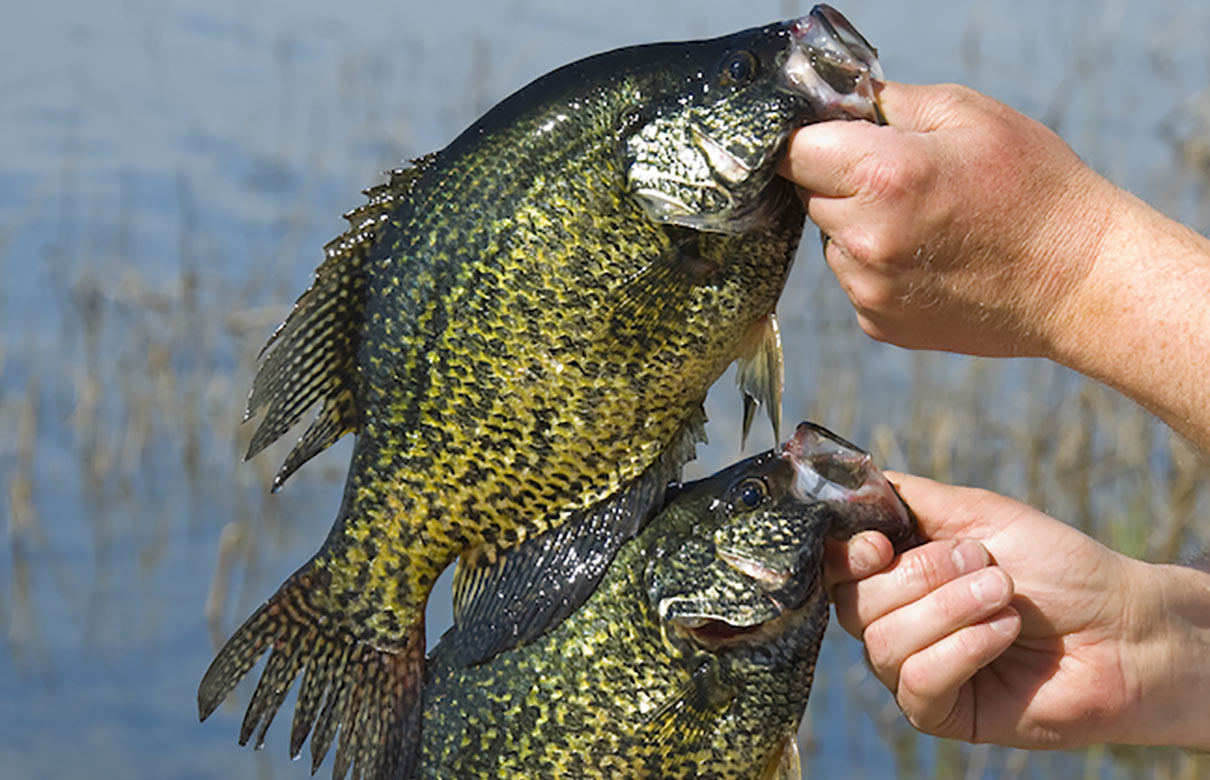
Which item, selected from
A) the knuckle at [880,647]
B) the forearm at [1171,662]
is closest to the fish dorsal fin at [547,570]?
the knuckle at [880,647]

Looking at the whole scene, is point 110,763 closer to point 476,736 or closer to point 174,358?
point 174,358

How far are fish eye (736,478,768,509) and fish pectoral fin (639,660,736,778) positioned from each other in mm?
271

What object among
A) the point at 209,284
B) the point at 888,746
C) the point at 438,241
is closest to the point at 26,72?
the point at 209,284

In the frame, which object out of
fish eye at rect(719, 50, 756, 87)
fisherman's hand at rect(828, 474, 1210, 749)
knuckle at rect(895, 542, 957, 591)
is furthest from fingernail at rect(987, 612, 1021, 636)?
fish eye at rect(719, 50, 756, 87)

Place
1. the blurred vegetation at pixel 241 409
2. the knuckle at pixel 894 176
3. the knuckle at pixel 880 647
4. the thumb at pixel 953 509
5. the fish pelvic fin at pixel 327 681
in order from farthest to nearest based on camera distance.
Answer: the blurred vegetation at pixel 241 409 < the thumb at pixel 953 509 < the knuckle at pixel 880 647 < the fish pelvic fin at pixel 327 681 < the knuckle at pixel 894 176

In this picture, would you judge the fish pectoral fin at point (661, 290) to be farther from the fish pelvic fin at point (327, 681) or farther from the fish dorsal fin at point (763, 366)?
the fish pelvic fin at point (327, 681)

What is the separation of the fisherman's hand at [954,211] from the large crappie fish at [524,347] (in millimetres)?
85

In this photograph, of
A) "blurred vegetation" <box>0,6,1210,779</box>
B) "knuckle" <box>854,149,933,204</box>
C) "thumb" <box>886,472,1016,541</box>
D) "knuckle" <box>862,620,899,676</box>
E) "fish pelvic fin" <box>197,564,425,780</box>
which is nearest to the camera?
"knuckle" <box>854,149,933,204</box>

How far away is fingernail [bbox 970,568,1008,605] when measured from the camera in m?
2.25

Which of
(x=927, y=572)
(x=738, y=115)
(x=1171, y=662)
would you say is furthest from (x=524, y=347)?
(x=1171, y=662)

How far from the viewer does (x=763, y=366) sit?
2.15 m

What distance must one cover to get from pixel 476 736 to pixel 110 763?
4250 millimetres

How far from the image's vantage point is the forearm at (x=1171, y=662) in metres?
2.53

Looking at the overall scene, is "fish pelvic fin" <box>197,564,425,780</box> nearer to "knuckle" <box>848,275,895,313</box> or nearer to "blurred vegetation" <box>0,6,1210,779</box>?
"knuckle" <box>848,275,895,313</box>
